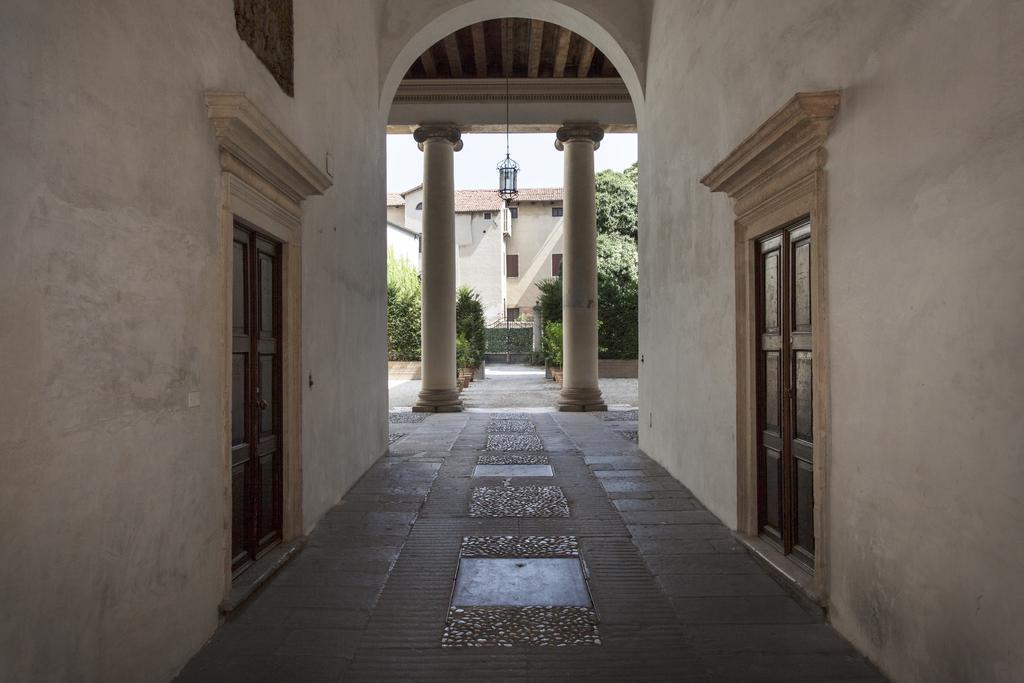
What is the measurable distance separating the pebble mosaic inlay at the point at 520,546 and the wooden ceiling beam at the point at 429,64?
29.1 feet

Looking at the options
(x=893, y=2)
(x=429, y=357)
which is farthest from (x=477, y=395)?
(x=893, y=2)

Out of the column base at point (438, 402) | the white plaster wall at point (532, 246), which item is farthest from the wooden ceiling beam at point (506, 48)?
the white plaster wall at point (532, 246)

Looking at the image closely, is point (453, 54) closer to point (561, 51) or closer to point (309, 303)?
point (561, 51)

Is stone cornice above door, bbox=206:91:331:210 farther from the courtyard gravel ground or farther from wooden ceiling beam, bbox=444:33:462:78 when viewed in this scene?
the courtyard gravel ground

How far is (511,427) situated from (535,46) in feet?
19.5

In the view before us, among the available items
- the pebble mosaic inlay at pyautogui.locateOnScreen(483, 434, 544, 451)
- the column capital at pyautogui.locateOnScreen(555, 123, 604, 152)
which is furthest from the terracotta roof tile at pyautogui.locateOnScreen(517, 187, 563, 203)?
the pebble mosaic inlay at pyautogui.locateOnScreen(483, 434, 544, 451)

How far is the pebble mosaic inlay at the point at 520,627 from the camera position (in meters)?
3.56

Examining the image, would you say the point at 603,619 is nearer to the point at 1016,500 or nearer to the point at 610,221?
the point at 1016,500

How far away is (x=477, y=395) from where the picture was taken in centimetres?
1809

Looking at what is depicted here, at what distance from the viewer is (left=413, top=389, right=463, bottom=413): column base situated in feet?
45.6

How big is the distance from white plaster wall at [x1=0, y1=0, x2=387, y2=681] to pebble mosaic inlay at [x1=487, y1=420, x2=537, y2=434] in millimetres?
7417

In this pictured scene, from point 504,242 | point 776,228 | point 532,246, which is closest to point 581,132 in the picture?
point 776,228

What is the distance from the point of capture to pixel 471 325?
75.9 ft

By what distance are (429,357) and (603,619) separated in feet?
34.0
